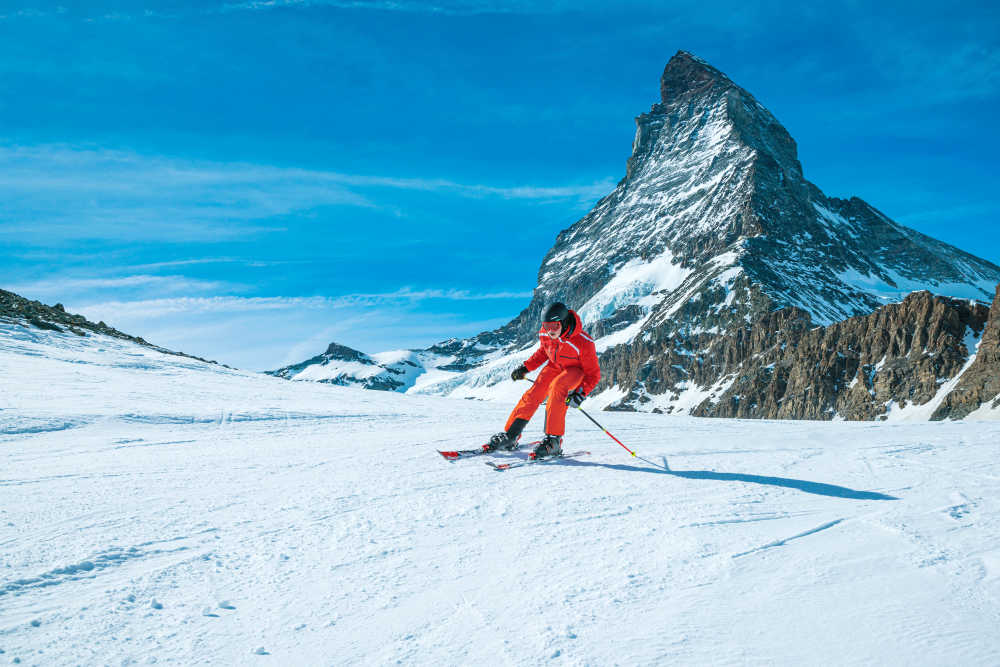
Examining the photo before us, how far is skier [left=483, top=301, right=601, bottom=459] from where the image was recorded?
22.5 ft

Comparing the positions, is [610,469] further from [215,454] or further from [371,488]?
[215,454]

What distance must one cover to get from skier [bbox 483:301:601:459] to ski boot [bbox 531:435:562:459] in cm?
2

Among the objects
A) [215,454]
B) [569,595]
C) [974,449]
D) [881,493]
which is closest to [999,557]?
[881,493]

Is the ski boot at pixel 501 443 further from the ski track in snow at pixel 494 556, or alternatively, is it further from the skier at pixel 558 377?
the ski track in snow at pixel 494 556

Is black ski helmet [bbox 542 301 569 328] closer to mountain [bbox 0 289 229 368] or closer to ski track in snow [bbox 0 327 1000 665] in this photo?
ski track in snow [bbox 0 327 1000 665]

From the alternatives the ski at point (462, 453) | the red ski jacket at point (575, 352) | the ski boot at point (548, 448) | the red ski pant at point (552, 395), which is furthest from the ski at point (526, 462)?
the red ski jacket at point (575, 352)

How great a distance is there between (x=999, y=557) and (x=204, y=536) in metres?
4.78

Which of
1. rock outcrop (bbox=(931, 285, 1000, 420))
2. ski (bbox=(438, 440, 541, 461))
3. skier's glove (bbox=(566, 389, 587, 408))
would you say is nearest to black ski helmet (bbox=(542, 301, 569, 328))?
skier's glove (bbox=(566, 389, 587, 408))

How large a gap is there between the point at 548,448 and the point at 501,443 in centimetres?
64

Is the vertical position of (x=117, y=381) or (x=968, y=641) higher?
(x=117, y=381)

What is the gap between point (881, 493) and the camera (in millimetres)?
4832

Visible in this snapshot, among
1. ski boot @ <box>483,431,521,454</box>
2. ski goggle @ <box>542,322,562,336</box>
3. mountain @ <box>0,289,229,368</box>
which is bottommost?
ski boot @ <box>483,431,521,454</box>

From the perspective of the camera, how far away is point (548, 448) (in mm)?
6586

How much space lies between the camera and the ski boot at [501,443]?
6848 mm
